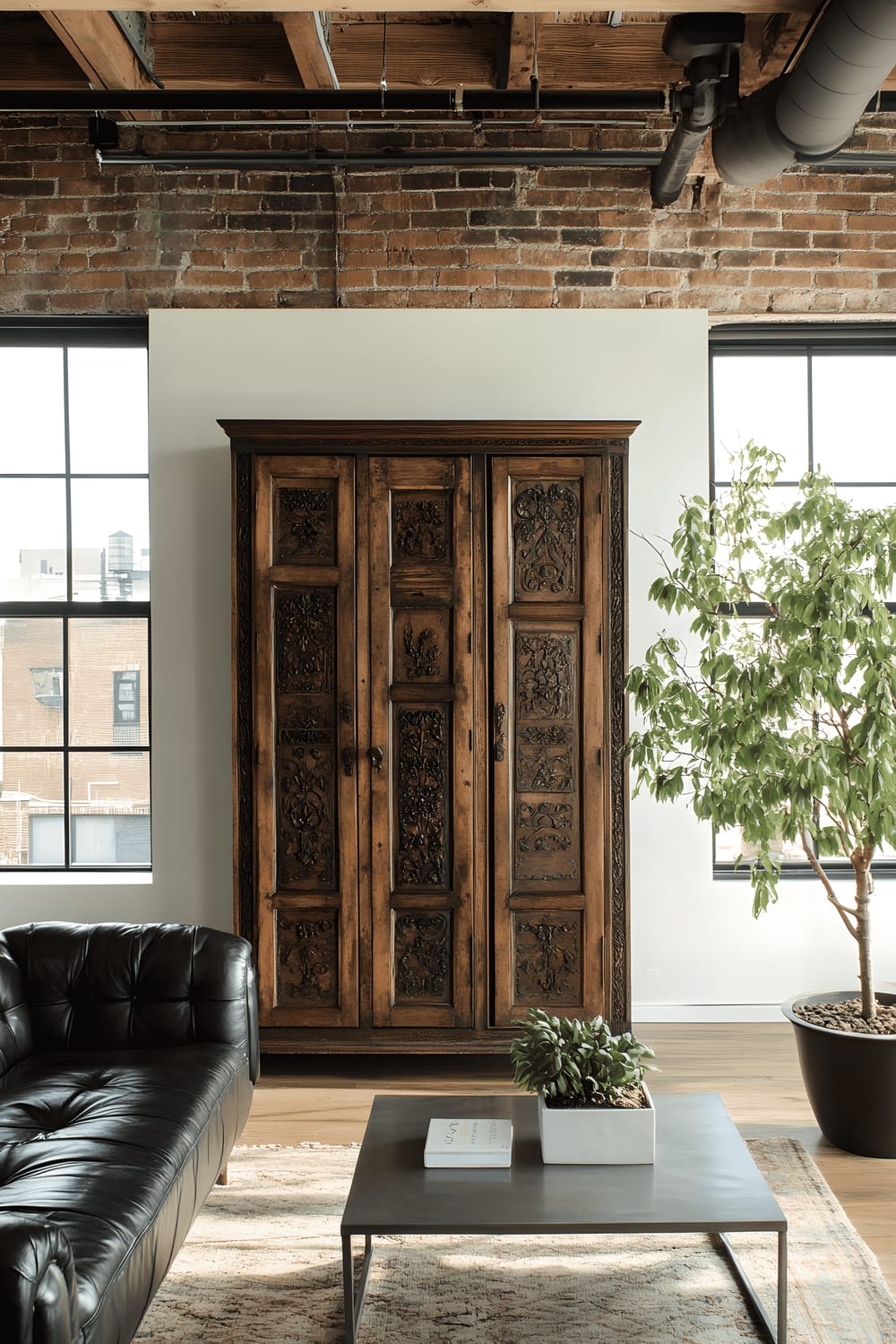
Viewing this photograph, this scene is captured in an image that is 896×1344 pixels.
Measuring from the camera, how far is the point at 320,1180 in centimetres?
297

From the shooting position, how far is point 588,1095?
2.25m

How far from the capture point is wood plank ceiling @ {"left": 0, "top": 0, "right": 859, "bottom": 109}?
12.6 feet

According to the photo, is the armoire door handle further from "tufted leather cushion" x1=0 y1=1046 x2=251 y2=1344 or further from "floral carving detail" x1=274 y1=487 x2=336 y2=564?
"tufted leather cushion" x1=0 y1=1046 x2=251 y2=1344

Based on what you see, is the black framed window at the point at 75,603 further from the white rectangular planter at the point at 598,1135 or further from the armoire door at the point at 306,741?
the white rectangular planter at the point at 598,1135

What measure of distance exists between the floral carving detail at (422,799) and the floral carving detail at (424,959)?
0.14 m

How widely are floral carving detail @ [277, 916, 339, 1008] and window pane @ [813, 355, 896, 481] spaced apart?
9.57ft

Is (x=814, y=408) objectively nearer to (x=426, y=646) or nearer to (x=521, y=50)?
(x=521, y=50)

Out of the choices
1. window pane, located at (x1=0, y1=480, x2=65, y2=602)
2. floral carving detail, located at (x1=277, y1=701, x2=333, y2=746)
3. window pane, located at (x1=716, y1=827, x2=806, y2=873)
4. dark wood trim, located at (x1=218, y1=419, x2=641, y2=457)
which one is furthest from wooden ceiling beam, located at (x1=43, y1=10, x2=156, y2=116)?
window pane, located at (x1=716, y1=827, x2=806, y2=873)

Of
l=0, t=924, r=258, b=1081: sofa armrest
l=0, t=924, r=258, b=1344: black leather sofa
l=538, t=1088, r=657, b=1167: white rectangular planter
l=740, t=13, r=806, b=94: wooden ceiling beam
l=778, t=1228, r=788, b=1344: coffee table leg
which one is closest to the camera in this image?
l=0, t=924, r=258, b=1344: black leather sofa

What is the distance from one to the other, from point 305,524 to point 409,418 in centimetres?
83

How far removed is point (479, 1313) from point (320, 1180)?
2.57 feet

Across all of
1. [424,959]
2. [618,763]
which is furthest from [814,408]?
[424,959]

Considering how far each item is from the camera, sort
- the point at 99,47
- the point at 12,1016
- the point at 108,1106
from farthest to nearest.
→ the point at 99,47 → the point at 12,1016 → the point at 108,1106

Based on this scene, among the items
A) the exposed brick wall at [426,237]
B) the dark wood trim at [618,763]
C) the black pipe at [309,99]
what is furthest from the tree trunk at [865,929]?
the black pipe at [309,99]
